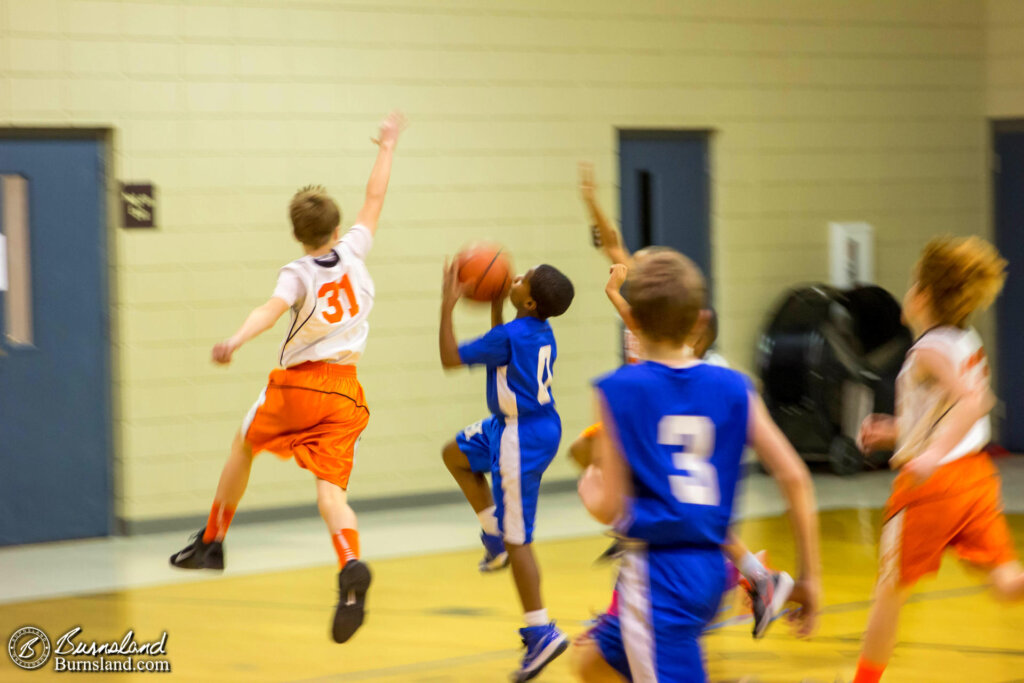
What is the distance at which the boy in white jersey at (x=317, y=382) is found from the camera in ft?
14.1

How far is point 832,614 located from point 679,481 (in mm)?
2898

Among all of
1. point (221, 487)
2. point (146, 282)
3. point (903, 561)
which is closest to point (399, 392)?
point (146, 282)

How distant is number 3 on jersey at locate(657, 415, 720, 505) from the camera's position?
2469mm

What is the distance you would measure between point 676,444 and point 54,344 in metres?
5.39

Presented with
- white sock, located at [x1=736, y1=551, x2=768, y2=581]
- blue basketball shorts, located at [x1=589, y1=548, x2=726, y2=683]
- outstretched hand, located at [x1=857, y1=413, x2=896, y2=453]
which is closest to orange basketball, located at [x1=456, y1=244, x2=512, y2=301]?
outstretched hand, located at [x1=857, y1=413, x2=896, y2=453]

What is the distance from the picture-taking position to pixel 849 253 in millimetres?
9055

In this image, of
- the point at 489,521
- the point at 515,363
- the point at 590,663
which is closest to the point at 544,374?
the point at 515,363

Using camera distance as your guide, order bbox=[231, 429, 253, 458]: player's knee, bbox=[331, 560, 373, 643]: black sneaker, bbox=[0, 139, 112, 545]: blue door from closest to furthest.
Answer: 1. bbox=[331, 560, 373, 643]: black sneaker
2. bbox=[231, 429, 253, 458]: player's knee
3. bbox=[0, 139, 112, 545]: blue door

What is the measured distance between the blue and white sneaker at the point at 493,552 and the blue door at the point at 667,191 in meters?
4.12

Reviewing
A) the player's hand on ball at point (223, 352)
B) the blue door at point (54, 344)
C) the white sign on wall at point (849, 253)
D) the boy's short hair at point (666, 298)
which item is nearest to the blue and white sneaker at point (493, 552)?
the player's hand on ball at point (223, 352)

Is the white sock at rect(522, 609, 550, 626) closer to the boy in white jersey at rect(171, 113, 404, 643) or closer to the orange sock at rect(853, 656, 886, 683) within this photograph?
the boy in white jersey at rect(171, 113, 404, 643)

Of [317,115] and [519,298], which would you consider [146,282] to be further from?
[519,298]

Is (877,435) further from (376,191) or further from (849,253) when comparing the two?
(849,253)

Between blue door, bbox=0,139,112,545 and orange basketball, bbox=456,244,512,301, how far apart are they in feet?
11.2
